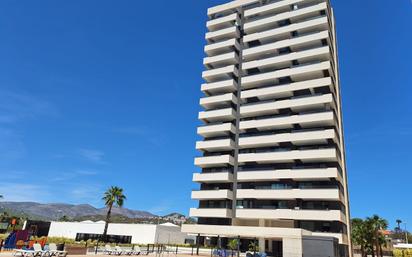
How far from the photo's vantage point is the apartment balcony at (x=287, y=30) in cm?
6284

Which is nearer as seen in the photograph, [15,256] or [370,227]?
[15,256]

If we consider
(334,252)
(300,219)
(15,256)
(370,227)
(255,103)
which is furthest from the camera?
(370,227)

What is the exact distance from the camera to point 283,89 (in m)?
61.4

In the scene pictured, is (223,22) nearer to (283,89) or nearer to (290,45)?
(290,45)

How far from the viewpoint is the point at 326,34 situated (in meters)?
61.0

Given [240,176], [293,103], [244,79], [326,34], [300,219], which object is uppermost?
[326,34]

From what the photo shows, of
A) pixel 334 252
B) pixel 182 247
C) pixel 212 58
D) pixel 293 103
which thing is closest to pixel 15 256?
pixel 334 252

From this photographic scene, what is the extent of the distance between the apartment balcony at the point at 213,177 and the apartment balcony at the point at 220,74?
2041 centimetres

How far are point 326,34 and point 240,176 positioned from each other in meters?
29.2

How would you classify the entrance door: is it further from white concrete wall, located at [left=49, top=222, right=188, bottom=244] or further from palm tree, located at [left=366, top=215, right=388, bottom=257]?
palm tree, located at [left=366, top=215, right=388, bottom=257]

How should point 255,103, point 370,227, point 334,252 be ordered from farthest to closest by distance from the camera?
point 370,227 → point 255,103 → point 334,252

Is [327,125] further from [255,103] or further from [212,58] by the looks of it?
[212,58]

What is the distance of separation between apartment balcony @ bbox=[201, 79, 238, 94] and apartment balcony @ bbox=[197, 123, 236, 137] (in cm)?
802

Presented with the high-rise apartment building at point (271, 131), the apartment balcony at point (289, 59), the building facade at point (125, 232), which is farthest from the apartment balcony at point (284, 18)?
the building facade at point (125, 232)
